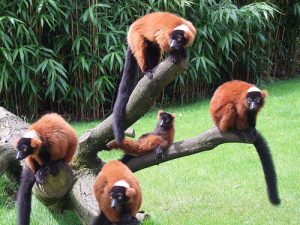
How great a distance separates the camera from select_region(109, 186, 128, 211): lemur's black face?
306 cm

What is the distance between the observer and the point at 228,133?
12.3ft

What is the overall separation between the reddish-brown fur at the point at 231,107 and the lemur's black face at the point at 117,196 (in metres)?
1.04

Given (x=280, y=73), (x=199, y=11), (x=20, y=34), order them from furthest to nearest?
(x=280, y=73)
(x=199, y=11)
(x=20, y=34)

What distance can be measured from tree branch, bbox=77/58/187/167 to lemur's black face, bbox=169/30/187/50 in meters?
0.11

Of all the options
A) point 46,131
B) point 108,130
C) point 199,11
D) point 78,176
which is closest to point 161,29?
point 108,130

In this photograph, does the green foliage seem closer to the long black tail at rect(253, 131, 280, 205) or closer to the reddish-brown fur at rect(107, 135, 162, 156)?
the reddish-brown fur at rect(107, 135, 162, 156)

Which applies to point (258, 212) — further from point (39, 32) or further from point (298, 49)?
point (298, 49)

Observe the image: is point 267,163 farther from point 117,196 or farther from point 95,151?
point 117,196

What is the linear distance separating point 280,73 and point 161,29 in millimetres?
8554

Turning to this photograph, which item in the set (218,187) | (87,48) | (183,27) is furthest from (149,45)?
(87,48)

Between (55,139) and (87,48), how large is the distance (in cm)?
510

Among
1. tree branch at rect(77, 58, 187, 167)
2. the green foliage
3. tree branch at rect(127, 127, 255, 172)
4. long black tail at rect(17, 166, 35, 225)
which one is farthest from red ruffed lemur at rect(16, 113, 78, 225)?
the green foliage

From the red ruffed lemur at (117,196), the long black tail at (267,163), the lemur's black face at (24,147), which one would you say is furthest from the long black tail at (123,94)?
the long black tail at (267,163)

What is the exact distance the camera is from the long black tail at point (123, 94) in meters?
3.39
